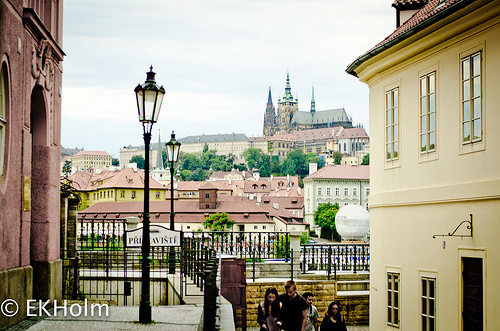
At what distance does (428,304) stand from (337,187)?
137 m

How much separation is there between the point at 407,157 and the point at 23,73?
7.27 metres

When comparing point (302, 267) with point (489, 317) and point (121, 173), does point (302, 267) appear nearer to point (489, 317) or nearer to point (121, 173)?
point (489, 317)

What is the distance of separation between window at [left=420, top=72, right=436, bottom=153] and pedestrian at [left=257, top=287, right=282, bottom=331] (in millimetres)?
3870

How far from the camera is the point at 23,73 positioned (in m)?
10.6

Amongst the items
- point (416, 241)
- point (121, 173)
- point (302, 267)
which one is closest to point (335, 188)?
point (121, 173)

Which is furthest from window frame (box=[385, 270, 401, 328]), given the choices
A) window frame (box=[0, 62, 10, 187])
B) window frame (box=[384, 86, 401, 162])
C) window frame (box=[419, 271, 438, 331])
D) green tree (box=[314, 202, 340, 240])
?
green tree (box=[314, 202, 340, 240])

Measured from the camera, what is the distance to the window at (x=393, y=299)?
13750 mm

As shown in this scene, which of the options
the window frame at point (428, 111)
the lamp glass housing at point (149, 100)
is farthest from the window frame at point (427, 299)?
the lamp glass housing at point (149, 100)

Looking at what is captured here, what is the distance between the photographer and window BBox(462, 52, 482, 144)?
10.6m

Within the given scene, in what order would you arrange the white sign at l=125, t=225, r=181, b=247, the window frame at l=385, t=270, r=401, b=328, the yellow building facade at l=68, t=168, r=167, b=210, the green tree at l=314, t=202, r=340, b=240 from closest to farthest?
the white sign at l=125, t=225, r=181, b=247, the window frame at l=385, t=270, r=401, b=328, the yellow building facade at l=68, t=168, r=167, b=210, the green tree at l=314, t=202, r=340, b=240

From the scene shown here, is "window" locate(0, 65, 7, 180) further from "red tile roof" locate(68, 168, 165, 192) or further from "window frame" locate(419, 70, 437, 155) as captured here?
"red tile roof" locate(68, 168, 165, 192)

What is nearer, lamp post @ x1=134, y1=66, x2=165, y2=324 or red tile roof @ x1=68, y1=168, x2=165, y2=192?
lamp post @ x1=134, y1=66, x2=165, y2=324

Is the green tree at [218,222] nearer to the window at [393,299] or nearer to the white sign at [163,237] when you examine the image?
the window at [393,299]

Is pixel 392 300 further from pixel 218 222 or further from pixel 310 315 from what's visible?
pixel 218 222
